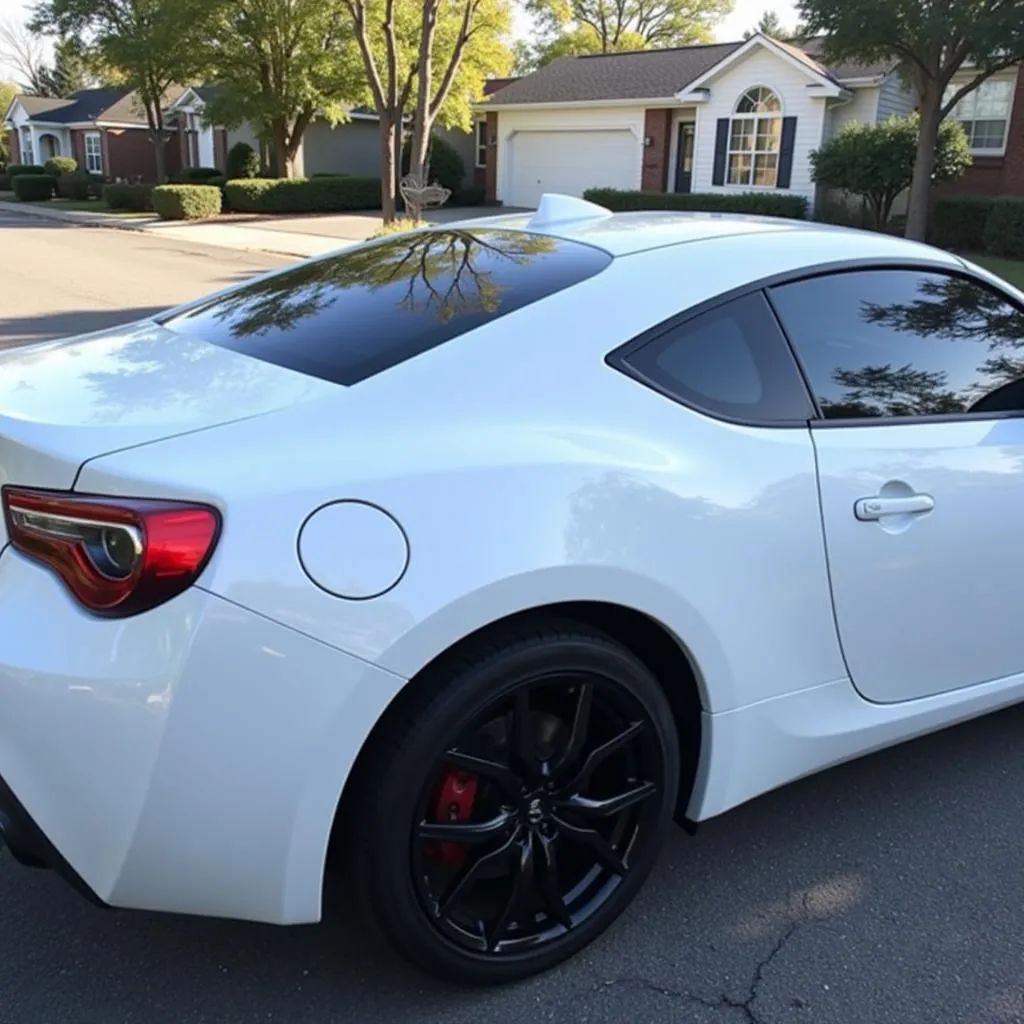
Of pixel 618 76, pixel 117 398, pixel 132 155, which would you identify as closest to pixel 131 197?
pixel 618 76

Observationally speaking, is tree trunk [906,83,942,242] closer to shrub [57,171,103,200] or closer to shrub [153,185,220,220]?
shrub [153,185,220,220]

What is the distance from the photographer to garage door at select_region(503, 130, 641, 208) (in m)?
30.8

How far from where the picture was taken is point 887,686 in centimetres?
265

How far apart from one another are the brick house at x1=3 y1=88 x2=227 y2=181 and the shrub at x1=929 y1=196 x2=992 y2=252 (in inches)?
1174

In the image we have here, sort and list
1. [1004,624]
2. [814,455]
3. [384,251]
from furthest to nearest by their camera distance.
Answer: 1. [384,251]
2. [1004,624]
3. [814,455]

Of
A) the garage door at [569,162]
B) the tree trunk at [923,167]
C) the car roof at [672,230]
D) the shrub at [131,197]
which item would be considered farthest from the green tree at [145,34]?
the car roof at [672,230]

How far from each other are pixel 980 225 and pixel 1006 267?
330 centimetres

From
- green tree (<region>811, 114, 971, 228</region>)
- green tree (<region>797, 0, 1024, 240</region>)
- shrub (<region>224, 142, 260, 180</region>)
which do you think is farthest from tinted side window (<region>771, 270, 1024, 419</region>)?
shrub (<region>224, 142, 260, 180</region>)

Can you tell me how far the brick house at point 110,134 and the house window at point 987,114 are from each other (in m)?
28.7

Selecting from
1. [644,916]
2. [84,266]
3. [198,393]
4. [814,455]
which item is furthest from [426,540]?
[84,266]

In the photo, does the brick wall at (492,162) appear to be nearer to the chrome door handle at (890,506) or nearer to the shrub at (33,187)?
the shrub at (33,187)

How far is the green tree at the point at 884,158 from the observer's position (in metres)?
21.9

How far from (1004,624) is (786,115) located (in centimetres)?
2614

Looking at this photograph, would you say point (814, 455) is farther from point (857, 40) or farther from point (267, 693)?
point (857, 40)
